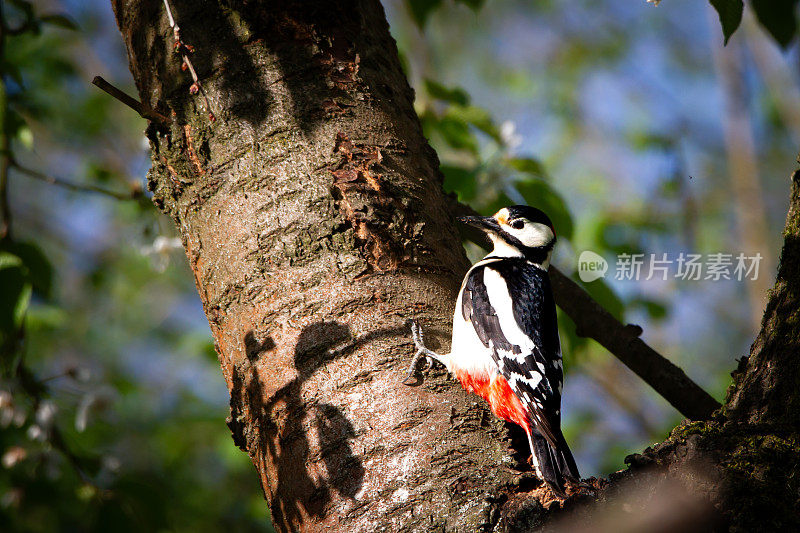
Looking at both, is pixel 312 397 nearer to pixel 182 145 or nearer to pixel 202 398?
pixel 182 145

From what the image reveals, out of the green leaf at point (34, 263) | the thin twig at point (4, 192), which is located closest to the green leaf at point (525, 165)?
the green leaf at point (34, 263)

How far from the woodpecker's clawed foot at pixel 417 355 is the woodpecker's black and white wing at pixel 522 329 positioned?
1.92 feet

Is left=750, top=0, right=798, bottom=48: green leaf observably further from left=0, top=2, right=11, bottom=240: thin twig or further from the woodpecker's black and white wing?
left=0, top=2, right=11, bottom=240: thin twig

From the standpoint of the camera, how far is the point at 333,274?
200 cm

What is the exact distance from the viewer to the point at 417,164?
232cm

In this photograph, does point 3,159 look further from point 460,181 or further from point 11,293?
point 460,181

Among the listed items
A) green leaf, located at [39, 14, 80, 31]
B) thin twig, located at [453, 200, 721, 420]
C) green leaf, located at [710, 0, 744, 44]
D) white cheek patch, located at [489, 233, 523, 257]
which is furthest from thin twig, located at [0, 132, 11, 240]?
green leaf, located at [710, 0, 744, 44]

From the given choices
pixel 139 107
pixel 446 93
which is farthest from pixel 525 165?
pixel 139 107

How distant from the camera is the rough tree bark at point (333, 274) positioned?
162cm

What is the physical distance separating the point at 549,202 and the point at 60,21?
2200 millimetres

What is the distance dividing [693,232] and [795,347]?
4.12 meters

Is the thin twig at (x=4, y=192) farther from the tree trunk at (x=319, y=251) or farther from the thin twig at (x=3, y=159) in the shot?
the tree trunk at (x=319, y=251)

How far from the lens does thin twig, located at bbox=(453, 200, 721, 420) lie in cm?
247

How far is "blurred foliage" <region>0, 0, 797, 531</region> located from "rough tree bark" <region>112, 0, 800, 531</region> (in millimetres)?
693
